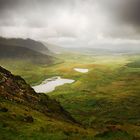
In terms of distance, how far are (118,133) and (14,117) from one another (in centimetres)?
2020

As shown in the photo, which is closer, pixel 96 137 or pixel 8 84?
pixel 96 137

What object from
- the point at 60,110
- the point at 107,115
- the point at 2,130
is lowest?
the point at 107,115

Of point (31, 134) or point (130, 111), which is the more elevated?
point (31, 134)

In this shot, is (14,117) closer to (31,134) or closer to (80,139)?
(31,134)

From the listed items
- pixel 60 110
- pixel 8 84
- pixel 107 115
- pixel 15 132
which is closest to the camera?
pixel 15 132

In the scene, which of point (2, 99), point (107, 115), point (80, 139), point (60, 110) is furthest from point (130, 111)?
point (80, 139)

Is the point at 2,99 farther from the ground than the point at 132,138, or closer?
farther from the ground

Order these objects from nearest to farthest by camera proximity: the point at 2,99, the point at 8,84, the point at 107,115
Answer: the point at 2,99 < the point at 8,84 < the point at 107,115

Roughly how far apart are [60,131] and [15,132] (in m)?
9.26

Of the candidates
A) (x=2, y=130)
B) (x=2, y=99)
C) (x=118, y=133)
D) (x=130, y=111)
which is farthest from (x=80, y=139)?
(x=130, y=111)

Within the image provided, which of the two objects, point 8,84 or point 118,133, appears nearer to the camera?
point 118,133

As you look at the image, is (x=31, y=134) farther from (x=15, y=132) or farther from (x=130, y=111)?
(x=130, y=111)

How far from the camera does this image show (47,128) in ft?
174

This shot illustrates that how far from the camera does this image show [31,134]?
152ft
